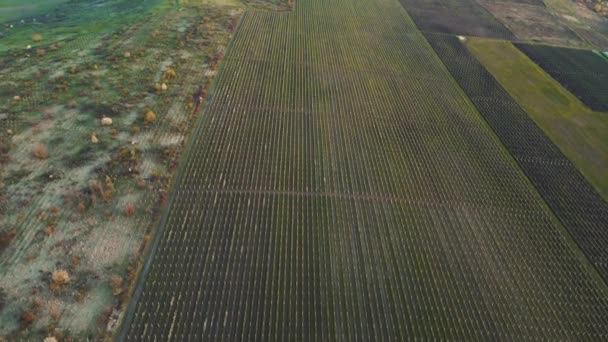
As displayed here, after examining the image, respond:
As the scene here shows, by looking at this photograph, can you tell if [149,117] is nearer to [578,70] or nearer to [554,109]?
[554,109]

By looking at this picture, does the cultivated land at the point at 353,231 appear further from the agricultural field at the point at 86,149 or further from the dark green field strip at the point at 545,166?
the agricultural field at the point at 86,149

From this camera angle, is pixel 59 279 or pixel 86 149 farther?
pixel 86 149

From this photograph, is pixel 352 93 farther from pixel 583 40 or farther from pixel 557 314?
pixel 583 40

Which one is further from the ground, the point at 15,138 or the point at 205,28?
the point at 205,28

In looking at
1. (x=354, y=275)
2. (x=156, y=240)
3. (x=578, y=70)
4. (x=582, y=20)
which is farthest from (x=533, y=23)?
(x=156, y=240)

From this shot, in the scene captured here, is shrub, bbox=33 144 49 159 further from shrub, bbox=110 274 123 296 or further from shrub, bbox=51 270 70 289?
shrub, bbox=110 274 123 296

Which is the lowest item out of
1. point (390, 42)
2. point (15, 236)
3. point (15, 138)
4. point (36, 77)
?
point (15, 236)

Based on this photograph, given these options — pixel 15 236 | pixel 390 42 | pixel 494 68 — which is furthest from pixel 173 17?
pixel 494 68

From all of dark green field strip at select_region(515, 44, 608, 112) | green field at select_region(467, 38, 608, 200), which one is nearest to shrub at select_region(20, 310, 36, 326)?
green field at select_region(467, 38, 608, 200)
